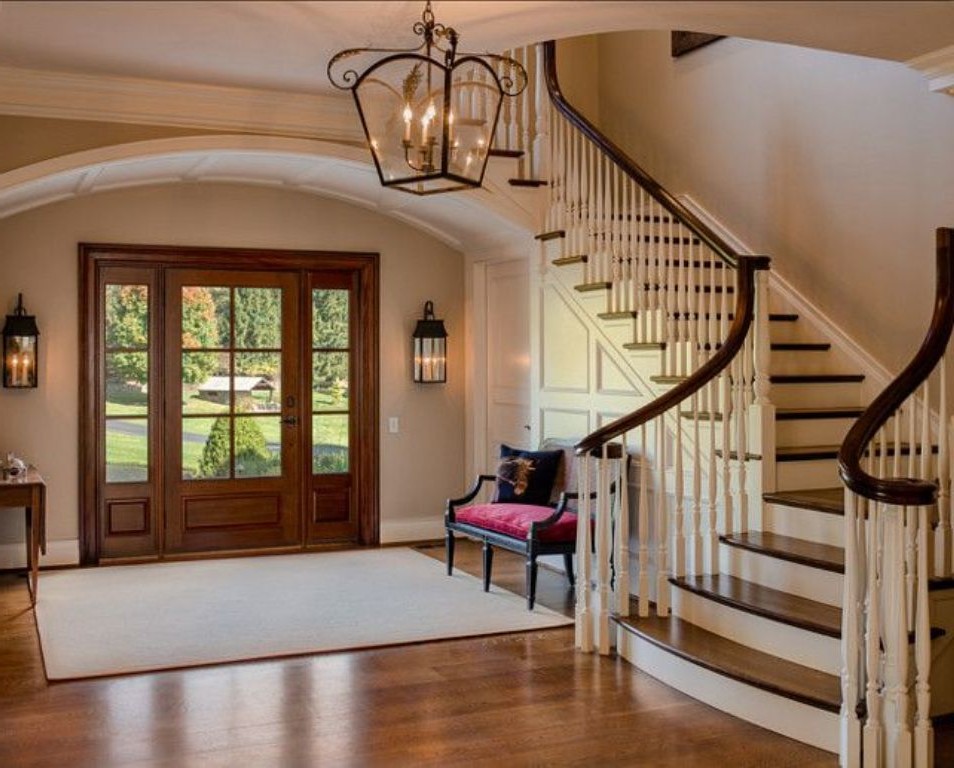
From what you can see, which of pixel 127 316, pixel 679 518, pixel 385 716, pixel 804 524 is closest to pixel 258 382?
pixel 127 316

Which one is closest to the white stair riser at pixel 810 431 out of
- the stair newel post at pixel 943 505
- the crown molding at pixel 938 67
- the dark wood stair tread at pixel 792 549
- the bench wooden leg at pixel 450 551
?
the dark wood stair tread at pixel 792 549

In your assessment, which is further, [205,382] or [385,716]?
[205,382]

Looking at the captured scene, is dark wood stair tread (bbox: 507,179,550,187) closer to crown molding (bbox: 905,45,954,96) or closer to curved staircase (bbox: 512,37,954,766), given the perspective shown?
curved staircase (bbox: 512,37,954,766)

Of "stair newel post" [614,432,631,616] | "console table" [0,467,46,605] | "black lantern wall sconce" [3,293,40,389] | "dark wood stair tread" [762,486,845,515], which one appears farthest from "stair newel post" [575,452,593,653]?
"black lantern wall sconce" [3,293,40,389]

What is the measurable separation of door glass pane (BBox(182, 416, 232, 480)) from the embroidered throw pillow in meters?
2.19

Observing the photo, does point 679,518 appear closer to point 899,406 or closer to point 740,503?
point 740,503

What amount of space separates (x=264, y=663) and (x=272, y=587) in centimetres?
170

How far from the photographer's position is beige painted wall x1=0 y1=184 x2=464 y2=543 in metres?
7.18

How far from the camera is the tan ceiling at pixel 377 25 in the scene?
408 centimetres

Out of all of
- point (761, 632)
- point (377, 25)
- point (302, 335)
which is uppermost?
point (377, 25)

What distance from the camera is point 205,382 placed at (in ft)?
25.2

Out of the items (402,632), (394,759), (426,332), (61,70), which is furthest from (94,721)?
(426,332)

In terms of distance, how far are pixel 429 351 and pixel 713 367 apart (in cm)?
354

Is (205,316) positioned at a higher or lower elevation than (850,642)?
higher
